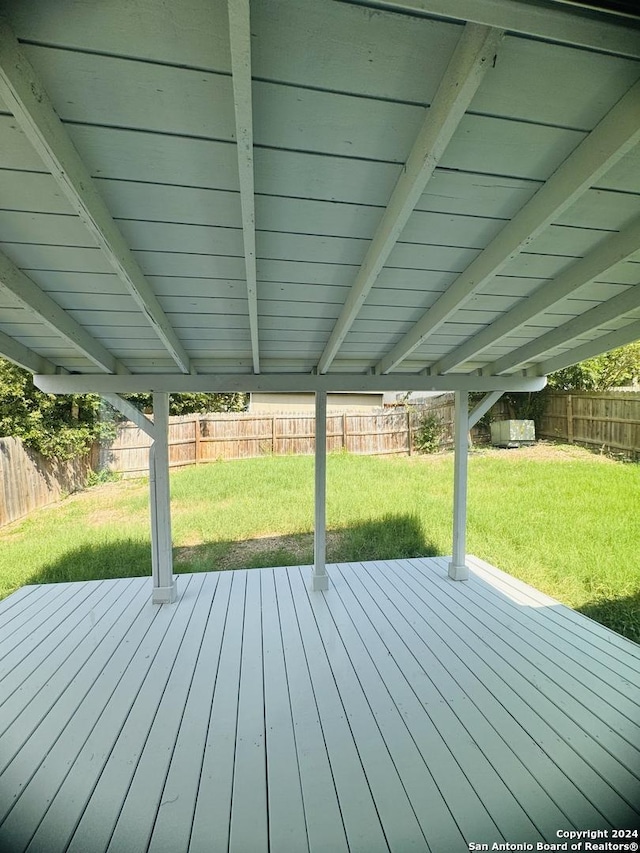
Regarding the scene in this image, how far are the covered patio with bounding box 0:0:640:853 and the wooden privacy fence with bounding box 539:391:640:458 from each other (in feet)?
15.5

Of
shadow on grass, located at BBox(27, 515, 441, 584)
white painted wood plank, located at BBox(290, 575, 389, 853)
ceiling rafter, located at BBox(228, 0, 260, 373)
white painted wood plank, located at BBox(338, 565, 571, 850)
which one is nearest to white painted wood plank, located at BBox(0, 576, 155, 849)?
white painted wood plank, located at BBox(290, 575, 389, 853)

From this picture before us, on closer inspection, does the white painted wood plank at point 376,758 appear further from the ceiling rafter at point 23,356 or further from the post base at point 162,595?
the ceiling rafter at point 23,356

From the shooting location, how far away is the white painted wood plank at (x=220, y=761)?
1278 mm

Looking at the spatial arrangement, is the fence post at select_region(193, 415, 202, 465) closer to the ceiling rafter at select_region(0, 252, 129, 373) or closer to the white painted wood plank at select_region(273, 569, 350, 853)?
the ceiling rafter at select_region(0, 252, 129, 373)

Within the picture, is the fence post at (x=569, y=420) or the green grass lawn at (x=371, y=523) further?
the fence post at (x=569, y=420)

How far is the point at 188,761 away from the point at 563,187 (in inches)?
90.8

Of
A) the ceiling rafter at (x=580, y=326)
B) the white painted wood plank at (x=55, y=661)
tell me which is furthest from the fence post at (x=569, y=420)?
the white painted wood plank at (x=55, y=661)

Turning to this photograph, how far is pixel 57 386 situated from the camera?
95.7 inches

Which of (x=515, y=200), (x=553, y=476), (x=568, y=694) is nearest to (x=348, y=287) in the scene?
(x=515, y=200)

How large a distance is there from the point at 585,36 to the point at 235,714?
2.41 m

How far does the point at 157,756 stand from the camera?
1.56 metres

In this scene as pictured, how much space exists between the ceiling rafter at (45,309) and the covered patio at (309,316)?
13mm

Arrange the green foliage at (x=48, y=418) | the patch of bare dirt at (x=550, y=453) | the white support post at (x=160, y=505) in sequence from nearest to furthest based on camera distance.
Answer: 1. the white support post at (x=160, y=505)
2. the green foliage at (x=48, y=418)
3. the patch of bare dirt at (x=550, y=453)

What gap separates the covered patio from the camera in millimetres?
670
